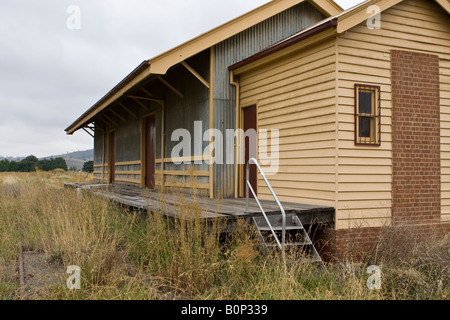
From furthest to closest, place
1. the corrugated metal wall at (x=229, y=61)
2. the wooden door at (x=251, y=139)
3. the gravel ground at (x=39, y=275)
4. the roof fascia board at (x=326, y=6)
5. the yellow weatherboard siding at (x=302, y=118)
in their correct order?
the roof fascia board at (x=326, y=6) → the corrugated metal wall at (x=229, y=61) → the wooden door at (x=251, y=139) → the yellow weatherboard siding at (x=302, y=118) → the gravel ground at (x=39, y=275)

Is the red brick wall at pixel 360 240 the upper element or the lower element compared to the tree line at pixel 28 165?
lower

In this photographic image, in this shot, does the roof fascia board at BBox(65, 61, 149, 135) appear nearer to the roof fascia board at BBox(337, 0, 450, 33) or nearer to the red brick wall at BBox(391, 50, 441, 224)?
the roof fascia board at BBox(337, 0, 450, 33)

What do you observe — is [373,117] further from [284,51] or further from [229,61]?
[229,61]

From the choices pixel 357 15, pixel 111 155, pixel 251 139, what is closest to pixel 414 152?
pixel 357 15

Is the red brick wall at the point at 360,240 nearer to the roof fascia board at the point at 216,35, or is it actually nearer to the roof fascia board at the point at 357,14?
the roof fascia board at the point at 357,14

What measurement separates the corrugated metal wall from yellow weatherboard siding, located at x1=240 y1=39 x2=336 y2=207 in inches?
34.5

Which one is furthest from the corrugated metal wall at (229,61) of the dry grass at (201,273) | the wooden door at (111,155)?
the wooden door at (111,155)

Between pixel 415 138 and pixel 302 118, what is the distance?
2140mm

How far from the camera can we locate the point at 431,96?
7594 mm

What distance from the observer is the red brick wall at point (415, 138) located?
7203mm

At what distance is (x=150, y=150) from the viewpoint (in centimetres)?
1347

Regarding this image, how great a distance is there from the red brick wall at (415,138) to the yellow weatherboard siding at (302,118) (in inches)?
51.1

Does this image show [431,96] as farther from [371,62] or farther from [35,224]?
[35,224]

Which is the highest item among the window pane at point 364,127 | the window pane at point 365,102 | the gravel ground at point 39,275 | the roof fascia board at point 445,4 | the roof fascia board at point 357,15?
the roof fascia board at point 445,4
